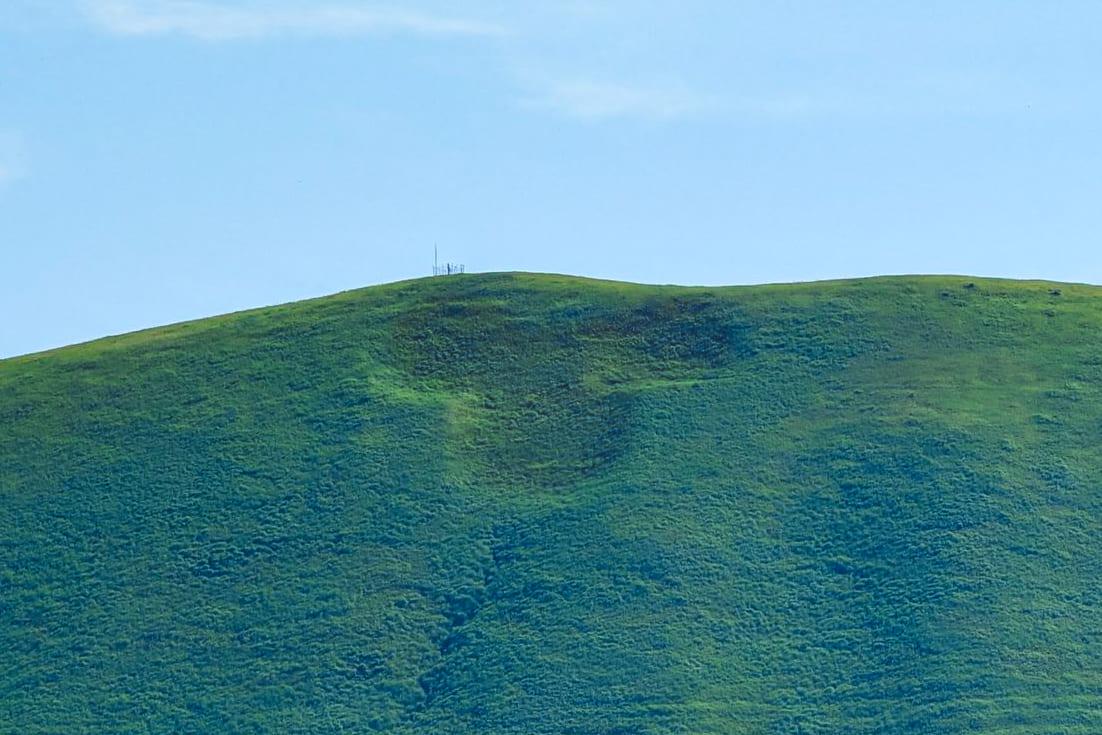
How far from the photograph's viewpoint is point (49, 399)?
70.8 metres

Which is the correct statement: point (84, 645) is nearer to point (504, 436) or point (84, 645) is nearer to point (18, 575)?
point (18, 575)

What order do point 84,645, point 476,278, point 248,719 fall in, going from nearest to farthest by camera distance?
point 248,719, point 84,645, point 476,278

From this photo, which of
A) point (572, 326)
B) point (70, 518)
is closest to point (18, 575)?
point (70, 518)

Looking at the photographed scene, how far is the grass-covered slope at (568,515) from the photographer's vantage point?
53469 millimetres

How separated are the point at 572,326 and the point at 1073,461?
19.8 metres

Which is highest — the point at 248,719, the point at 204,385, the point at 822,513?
the point at 204,385

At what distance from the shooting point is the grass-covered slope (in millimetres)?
53469

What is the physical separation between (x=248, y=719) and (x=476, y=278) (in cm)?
2675

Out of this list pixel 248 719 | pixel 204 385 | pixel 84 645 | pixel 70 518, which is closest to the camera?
pixel 248 719

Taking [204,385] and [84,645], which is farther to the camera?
[204,385]

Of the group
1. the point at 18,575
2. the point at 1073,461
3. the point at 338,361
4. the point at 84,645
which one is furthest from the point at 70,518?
the point at 1073,461

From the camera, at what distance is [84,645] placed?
2259 inches

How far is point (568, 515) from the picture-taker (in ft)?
200

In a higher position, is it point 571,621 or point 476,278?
point 476,278
